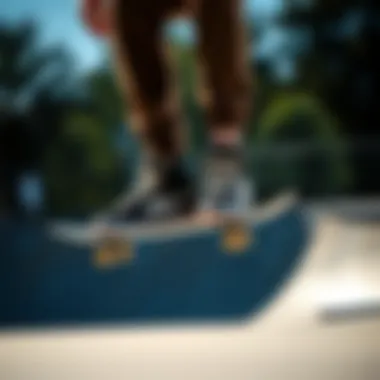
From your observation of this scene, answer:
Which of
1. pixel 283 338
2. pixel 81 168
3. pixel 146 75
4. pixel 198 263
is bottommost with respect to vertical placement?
pixel 283 338

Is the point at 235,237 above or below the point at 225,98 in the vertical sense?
below

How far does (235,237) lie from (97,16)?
409mm

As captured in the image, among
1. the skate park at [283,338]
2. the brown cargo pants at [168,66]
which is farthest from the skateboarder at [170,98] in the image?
the skate park at [283,338]

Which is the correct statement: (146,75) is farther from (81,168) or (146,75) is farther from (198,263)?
(198,263)

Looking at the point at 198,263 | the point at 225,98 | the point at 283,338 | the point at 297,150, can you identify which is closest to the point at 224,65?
the point at 225,98

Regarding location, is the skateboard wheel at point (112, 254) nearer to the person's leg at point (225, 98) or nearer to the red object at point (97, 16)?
the person's leg at point (225, 98)

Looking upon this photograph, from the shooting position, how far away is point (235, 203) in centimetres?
138

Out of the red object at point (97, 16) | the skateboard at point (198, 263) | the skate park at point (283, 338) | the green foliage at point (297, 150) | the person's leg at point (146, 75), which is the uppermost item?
the red object at point (97, 16)

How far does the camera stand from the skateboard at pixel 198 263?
1.38 meters

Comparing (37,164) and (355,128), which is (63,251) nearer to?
(37,164)

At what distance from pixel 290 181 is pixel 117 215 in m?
0.28

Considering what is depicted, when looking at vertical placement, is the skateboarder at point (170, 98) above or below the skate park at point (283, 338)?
above

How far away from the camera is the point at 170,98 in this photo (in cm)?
137

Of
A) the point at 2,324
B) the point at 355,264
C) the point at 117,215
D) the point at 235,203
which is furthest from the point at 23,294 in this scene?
the point at 355,264
